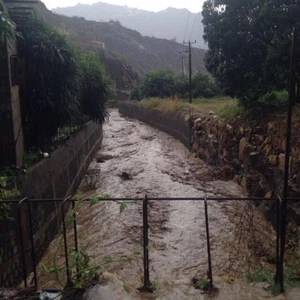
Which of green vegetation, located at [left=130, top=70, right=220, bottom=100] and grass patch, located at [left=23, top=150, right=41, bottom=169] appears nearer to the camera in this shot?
grass patch, located at [left=23, top=150, right=41, bottom=169]

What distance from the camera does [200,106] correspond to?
26.2 metres

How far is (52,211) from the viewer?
9.80 m

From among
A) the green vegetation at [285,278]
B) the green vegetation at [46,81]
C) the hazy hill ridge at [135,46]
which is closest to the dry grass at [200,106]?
the green vegetation at [46,81]

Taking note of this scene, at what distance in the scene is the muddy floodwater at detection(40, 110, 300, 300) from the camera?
4.64 metres

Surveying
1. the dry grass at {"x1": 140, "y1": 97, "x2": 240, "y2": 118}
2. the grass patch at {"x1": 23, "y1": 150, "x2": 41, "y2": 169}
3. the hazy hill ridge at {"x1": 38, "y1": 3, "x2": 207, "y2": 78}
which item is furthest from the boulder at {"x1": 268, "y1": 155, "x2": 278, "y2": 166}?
the hazy hill ridge at {"x1": 38, "y1": 3, "x2": 207, "y2": 78}

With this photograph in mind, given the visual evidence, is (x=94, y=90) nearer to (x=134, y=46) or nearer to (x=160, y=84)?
(x=160, y=84)

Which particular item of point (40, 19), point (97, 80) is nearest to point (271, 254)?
point (40, 19)

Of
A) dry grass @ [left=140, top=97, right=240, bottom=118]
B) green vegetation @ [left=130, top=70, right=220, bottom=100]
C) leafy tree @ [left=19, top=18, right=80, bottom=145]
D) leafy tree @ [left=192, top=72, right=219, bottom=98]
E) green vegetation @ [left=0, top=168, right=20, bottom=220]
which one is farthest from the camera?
green vegetation @ [left=130, top=70, right=220, bottom=100]

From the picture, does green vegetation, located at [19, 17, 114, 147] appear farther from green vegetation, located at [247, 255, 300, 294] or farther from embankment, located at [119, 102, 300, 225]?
green vegetation, located at [247, 255, 300, 294]

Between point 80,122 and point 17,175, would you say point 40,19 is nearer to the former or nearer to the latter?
point 17,175

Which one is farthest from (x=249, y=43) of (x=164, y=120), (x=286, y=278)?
(x=164, y=120)

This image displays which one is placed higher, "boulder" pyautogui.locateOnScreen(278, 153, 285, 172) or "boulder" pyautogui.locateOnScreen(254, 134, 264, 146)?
"boulder" pyautogui.locateOnScreen(254, 134, 264, 146)

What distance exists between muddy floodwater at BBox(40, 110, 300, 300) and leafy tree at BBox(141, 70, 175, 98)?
20691mm

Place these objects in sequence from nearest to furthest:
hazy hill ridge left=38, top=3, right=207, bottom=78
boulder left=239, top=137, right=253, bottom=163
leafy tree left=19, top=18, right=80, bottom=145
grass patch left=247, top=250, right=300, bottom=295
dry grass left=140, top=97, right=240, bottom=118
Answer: grass patch left=247, top=250, right=300, bottom=295, leafy tree left=19, top=18, right=80, bottom=145, boulder left=239, top=137, right=253, bottom=163, dry grass left=140, top=97, right=240, bottom=118, hazy hill ridge left=38, top=3, right=207, bottom=78
